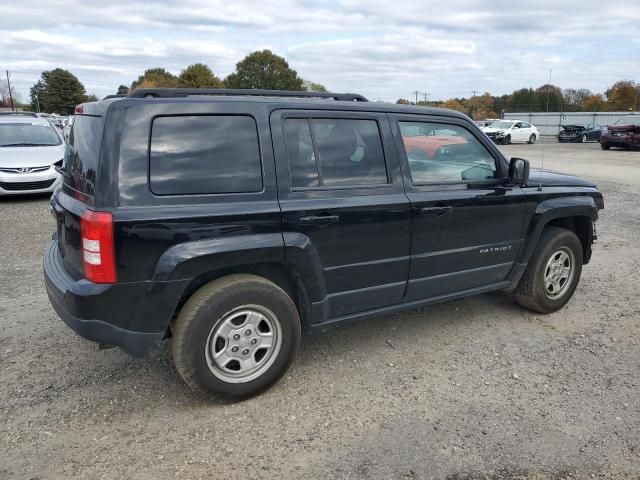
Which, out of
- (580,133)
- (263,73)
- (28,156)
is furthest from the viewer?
(263,73)

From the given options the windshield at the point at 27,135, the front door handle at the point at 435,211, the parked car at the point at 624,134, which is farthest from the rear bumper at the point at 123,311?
the parked car at the point at 624,134

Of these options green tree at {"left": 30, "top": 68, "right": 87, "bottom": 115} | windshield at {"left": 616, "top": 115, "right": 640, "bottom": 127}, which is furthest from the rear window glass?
green tree at {"left": 30, "top": 68, "right": 87, "bottom": 115}

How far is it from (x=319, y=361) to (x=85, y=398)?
5.11ft

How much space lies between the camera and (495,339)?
167 inches

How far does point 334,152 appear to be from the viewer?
3.43 metres

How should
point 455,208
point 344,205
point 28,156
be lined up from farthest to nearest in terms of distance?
point 28,156 → point 455,208 → point 344,205

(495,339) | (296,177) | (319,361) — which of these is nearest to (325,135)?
(296,177)

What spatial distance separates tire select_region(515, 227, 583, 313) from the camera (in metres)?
4.53

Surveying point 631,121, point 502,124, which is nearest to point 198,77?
point 502,124

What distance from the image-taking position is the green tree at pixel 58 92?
83844 millimetres

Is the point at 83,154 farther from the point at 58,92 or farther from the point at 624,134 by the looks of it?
A: the point at 58,92

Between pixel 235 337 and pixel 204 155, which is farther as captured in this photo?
pixel 235 337

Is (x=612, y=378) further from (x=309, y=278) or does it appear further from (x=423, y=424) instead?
(x=309, y=278)

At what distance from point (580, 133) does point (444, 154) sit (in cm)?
3319
